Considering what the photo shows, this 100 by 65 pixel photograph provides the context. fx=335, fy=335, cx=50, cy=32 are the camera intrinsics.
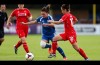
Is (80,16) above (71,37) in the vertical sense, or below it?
below

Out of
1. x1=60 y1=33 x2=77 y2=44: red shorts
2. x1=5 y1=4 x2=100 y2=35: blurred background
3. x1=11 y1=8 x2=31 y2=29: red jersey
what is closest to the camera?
x1=60 y1=33 x2=77 y2=44: red shorts

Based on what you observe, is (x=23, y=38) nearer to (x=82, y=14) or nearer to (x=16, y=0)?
(x=16, y=0)

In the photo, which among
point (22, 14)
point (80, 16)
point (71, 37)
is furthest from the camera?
point (80, 16)

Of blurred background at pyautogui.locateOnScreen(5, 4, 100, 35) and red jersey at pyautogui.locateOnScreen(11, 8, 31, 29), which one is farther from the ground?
red jersey at pyautogui.locateOnScreen(11, 8, 31, 29)

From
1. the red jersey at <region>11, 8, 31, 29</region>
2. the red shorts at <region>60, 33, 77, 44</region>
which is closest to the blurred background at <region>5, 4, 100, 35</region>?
the red jersey at <region>11, 8, 31, 29</region>

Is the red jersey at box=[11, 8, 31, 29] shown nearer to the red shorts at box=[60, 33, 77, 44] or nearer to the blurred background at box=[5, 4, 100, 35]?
the red shorts at box=[60, 33, 77, 44]

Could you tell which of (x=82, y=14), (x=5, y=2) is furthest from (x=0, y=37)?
(x=82, y=14)

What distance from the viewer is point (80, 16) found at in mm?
37125

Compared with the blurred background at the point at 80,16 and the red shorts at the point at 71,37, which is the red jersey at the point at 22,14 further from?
the blurred background at the point at 80,16

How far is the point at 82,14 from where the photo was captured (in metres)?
37.2

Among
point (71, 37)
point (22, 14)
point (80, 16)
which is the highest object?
point (22, 14)

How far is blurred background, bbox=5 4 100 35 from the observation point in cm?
3000

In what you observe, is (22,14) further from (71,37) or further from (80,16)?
(80,16)

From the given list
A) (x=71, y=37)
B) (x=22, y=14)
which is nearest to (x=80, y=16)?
(x=22, y=14)
